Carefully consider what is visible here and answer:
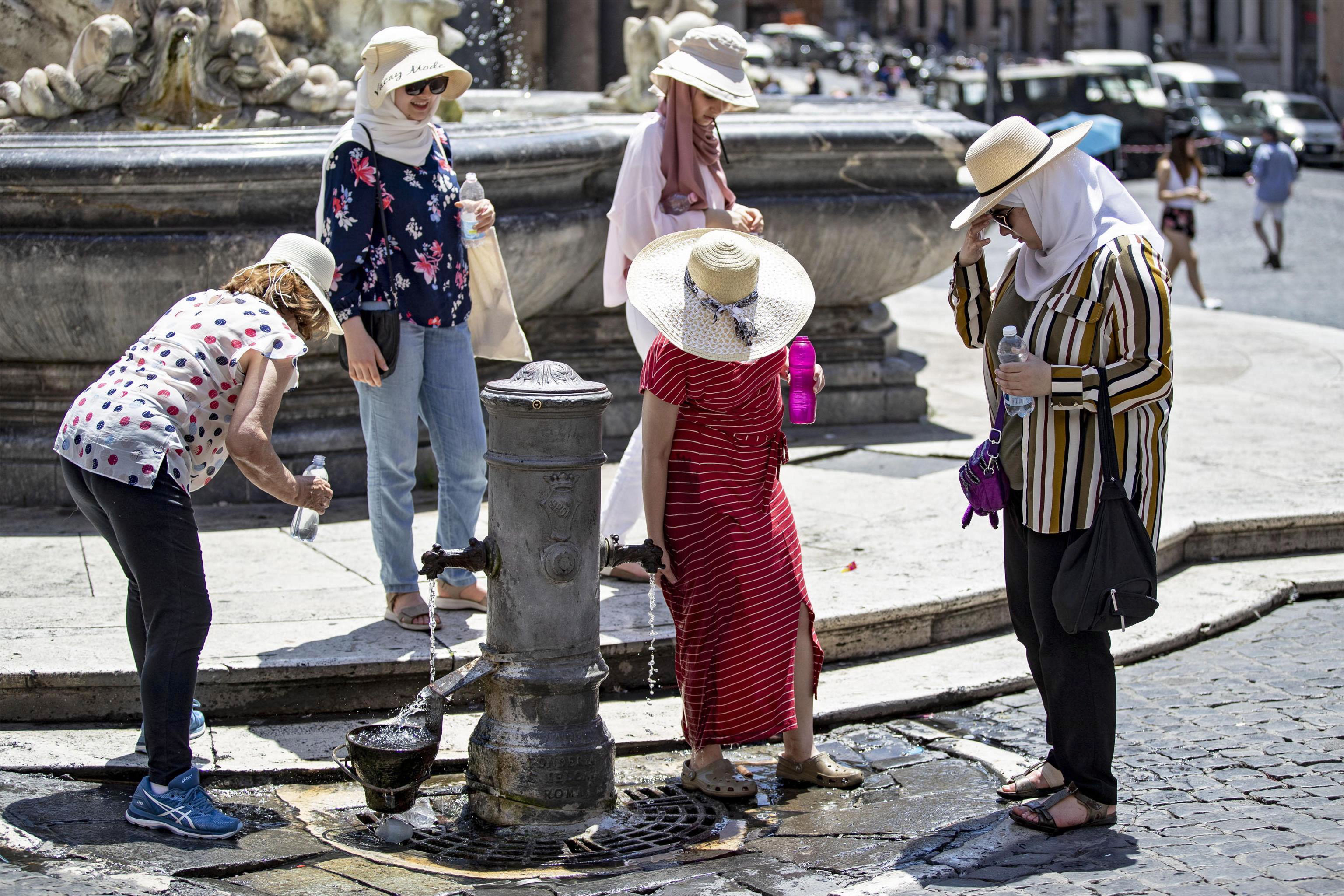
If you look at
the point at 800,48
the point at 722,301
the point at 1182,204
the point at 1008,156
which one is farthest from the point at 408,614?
the point at 800,48

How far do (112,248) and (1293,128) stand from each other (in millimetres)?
31055

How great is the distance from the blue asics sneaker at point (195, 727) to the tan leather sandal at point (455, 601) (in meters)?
0.99

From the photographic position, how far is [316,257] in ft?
14.5

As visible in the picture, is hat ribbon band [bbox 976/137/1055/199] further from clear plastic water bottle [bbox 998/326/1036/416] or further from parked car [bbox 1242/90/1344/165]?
parked car [bbox 1242/90/1344/165]

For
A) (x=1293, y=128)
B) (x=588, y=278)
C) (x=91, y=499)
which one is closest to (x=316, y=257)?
(x=91, y=499)

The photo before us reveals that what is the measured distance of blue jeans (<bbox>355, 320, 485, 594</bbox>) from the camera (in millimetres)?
5473

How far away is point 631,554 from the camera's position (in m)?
4.58

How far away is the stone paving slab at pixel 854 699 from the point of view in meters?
4.71

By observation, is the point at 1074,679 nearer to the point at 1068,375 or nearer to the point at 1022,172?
the point at 1068,375

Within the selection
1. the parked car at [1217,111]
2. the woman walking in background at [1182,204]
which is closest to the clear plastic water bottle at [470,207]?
the woman walking in background at [1182,204]

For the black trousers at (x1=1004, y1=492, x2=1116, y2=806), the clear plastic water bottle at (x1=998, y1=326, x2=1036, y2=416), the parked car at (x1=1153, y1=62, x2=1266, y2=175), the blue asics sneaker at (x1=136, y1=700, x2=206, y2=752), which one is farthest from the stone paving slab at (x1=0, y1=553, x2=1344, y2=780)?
the parked car at (x1=1153, y1=62, x2=1266, y2=175)

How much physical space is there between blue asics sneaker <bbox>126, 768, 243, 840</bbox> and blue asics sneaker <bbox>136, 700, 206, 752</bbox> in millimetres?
322

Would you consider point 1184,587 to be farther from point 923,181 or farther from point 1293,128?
point 1293,128

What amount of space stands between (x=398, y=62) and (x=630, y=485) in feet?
5.08
